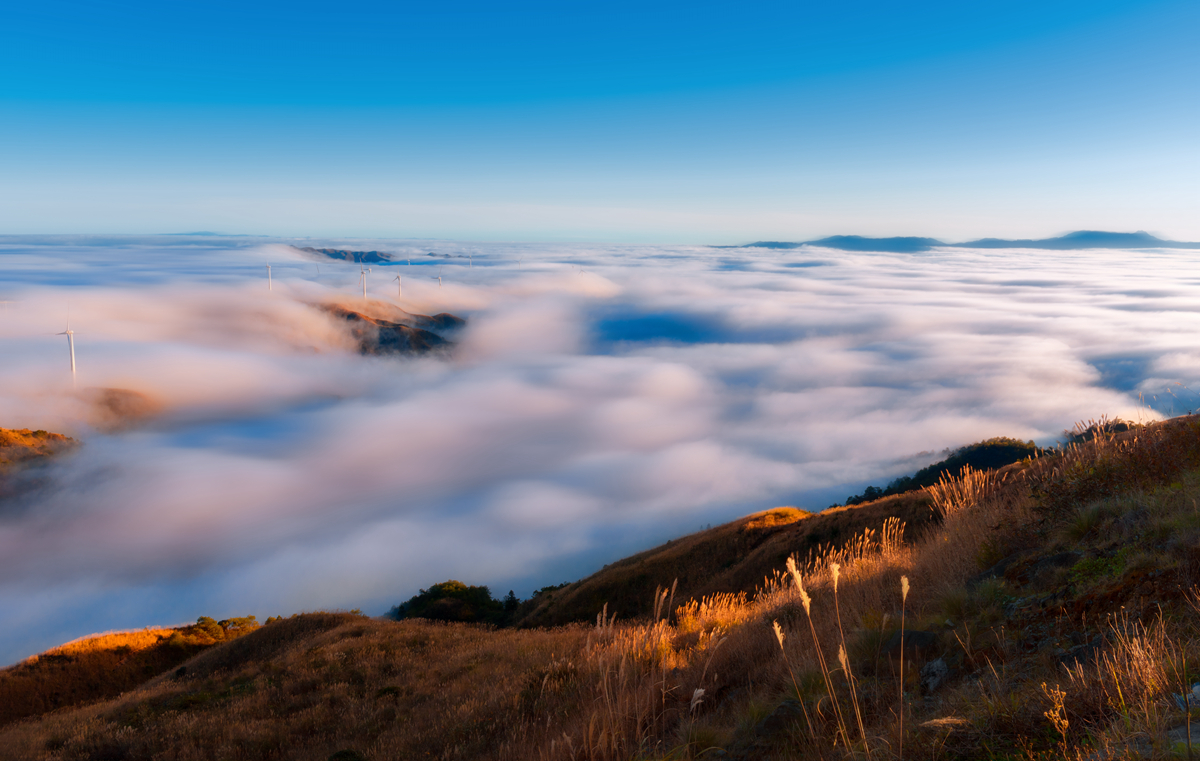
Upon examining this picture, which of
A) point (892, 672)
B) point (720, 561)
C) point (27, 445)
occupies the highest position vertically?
point (892, 672)

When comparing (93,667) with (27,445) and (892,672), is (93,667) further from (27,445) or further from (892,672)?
(27,445)

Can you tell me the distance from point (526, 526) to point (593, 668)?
17975 cm

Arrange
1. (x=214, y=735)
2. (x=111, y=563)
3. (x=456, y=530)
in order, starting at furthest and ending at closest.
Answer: (x=456, y=530), (x=111, y=563), (x=214, y=735)

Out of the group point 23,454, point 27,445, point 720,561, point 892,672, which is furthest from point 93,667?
point 27,445

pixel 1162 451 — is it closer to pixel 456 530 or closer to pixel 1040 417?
pixel 456 530

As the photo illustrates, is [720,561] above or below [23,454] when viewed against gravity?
above

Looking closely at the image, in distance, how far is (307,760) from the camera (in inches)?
330

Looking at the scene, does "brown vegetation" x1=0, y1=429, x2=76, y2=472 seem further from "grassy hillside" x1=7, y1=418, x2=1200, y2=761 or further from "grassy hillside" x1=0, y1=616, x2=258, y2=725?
"grassy hillside" x1=7, y1=418, x2=1200, y2=761

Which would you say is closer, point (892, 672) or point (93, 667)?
point (892, 672)

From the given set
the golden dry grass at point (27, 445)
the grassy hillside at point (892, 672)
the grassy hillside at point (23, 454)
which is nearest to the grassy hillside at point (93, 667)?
the grassy hillside at point (892, 672)

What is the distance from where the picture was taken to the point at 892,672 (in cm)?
426

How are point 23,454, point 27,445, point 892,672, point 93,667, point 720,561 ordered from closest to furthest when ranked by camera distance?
point 892,672 → point 93,667 → point 720,561 → point 23,454 → point 27,445

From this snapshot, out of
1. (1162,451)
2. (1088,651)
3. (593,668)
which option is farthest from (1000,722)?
(1162,451)

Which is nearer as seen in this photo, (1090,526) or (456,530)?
(1090,526)
